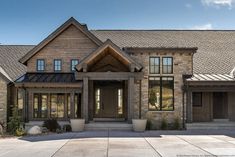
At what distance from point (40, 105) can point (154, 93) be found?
28.3 ft

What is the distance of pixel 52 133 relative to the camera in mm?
20391

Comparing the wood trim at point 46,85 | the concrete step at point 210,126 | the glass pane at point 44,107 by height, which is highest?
the wood trim at point 46,85

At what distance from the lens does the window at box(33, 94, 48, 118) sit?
980 inches

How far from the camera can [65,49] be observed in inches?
1005

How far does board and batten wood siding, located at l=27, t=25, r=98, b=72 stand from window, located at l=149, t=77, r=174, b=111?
5609 millimetres

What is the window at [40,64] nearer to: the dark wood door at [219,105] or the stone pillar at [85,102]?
the stone pillar at [85,102]

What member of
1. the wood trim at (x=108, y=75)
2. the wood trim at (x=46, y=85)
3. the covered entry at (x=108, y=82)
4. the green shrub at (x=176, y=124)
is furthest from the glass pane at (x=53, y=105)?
the green shrub at (x=176, y=124)

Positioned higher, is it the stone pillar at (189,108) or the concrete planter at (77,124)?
the stone pillar at (189,108)

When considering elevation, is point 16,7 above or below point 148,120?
above

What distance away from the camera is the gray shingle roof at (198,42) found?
26.6 m

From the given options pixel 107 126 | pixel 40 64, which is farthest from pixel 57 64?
pixel 107 126

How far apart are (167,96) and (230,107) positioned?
5488 mm

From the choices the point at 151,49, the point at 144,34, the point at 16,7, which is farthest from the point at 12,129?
the point at 144,34

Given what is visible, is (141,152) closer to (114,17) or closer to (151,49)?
(151,49)
